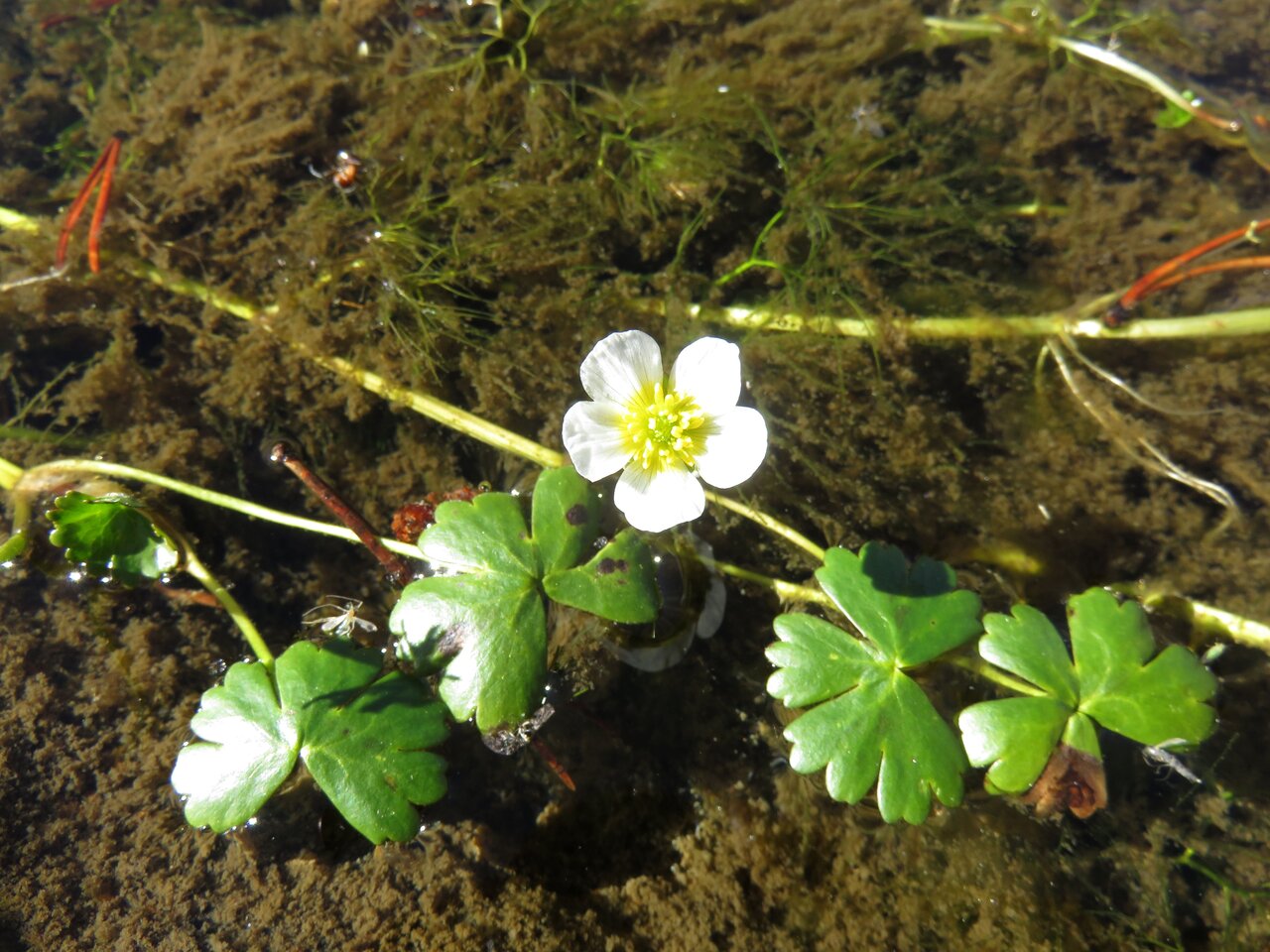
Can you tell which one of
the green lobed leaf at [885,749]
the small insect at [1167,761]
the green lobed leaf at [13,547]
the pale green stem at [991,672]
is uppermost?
the green lobed leaf at [13,547]

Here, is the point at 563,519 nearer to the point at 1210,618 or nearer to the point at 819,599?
the point at 819,599

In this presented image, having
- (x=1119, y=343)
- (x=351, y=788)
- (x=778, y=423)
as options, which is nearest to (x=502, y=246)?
(x=778, y=423)

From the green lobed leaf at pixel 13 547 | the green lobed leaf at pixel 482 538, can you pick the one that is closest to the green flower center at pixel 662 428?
the green lobed leaf at pixel 482 538

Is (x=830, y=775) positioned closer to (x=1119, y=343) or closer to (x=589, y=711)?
(x=589, y=711)

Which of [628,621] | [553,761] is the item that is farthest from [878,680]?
[553,761]

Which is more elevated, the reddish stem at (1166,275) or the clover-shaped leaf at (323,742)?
the reddish stem at (1166,275)

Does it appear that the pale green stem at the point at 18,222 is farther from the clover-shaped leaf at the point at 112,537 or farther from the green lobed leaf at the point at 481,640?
the green lobed leaf at the point at 481,640

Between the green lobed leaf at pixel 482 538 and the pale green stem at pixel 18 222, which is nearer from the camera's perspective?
the green lobed leaf at pixel 482 538
